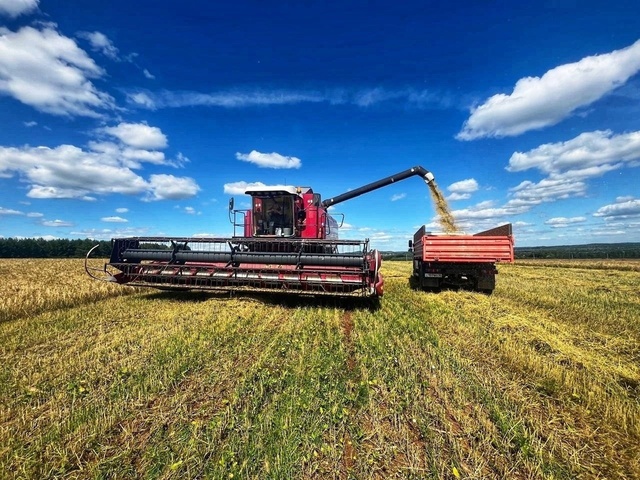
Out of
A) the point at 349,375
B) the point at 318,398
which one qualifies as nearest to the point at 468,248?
the point at 349,375

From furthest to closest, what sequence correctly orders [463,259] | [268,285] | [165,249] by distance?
[463,259] → [165,249] → [268,285]

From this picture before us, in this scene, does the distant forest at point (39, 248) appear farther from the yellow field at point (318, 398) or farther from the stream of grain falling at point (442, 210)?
the yellow field at point (318, 398)

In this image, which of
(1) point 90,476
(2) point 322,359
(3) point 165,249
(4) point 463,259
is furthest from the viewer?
(4) point 463,259

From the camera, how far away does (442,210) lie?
499 inches

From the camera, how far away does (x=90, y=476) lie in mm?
2205

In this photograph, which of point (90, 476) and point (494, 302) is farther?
point (494, 302)

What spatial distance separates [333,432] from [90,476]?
5.48 ft

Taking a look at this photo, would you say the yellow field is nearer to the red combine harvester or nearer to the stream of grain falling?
the red combine harvester

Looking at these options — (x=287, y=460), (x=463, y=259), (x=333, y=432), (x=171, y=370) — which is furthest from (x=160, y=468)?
(x=463, y=259)

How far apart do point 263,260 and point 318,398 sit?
5.37 meters

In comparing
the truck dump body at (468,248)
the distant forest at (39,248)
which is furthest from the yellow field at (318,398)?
the distant forest at (39,248)

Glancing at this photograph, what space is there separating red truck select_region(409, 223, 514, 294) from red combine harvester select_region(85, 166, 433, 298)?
3.03 metres

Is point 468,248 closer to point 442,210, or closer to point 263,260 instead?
point 442,210

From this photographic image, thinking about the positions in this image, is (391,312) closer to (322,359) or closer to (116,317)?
(322,359)
